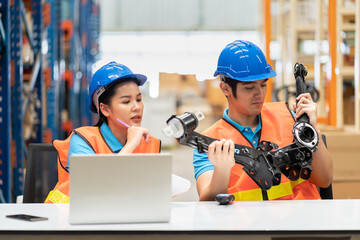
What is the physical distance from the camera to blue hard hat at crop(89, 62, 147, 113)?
226 cm

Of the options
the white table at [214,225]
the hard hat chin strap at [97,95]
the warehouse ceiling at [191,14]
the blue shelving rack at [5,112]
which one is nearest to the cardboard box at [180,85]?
the warehouse ceiling at [191,14]

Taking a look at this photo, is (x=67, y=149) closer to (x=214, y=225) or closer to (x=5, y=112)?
(x=214, y=225)

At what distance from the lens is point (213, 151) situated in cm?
183

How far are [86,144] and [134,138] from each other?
26 centimetres

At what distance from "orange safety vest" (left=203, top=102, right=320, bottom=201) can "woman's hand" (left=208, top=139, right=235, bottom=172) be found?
0.96 ft

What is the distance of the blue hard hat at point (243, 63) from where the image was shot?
2.23m

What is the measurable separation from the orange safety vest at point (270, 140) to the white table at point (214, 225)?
41cm

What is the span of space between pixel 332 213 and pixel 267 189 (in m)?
0.36

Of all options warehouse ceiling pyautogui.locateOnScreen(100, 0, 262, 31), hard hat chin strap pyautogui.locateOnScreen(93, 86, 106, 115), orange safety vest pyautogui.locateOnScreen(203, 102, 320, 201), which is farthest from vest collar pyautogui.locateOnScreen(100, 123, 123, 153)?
warehouse ceiling pyautogui.locateOnScreen(100, 0, 262, 31)

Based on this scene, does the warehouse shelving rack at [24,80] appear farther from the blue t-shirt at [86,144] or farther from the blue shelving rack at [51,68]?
the blue t-shirt at [86,144]

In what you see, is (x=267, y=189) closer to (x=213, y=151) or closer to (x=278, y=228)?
(x=213, y=151)

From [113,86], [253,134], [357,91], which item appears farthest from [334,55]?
[113,86]

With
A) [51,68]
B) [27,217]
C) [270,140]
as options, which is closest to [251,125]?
[270,140]

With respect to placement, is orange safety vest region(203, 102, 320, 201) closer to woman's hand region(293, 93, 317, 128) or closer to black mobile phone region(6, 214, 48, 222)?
woman's hand region(293, 93, 317, 128)
